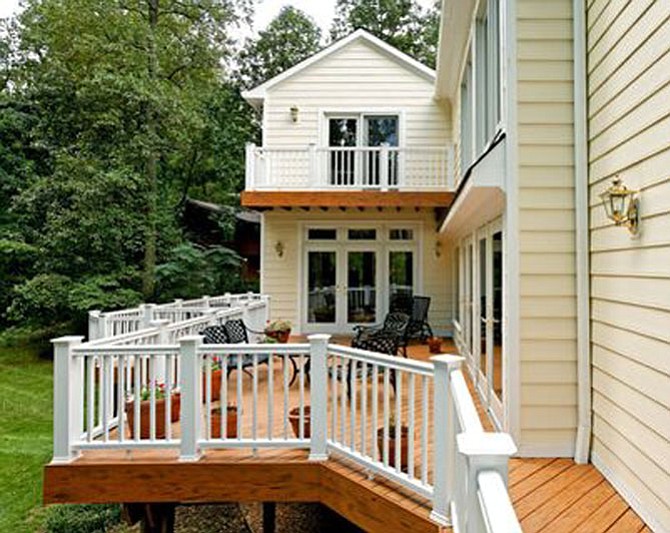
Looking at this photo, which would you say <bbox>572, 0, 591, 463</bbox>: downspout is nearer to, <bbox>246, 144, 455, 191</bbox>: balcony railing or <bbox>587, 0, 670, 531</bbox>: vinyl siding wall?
<bbox>587, 0, 670, 531</bbox>: vinyl siding wall

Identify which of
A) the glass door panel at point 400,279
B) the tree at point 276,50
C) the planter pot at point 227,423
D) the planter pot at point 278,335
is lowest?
the planter pot at point 227,423

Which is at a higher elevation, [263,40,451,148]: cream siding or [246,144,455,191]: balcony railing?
[263,40,451,148]: cream siding

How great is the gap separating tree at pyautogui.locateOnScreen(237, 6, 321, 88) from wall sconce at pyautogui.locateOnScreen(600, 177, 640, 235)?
20284mm

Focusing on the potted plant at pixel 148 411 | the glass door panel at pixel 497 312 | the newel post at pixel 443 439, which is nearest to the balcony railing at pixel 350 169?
the glass door panel at pixel 497 312

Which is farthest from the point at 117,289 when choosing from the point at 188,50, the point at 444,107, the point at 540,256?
the point at 540,256

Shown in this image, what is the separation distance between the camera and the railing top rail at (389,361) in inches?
129

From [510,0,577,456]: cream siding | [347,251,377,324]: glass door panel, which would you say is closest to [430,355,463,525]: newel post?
[510,0,577,456]: cream siding

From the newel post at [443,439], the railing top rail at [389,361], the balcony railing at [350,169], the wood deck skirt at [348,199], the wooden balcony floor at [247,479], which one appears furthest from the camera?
the balcony railing at [350,169]

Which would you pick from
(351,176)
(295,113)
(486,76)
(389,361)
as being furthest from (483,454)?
(295,113)

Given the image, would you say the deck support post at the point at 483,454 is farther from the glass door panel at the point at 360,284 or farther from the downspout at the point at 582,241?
the glass door panel at the point at 360,284

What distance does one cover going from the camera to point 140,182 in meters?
13.1

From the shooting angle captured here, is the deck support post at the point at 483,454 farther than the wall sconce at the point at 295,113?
No

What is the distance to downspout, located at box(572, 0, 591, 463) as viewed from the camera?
384 cm

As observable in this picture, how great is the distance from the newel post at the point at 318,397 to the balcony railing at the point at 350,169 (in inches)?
268
